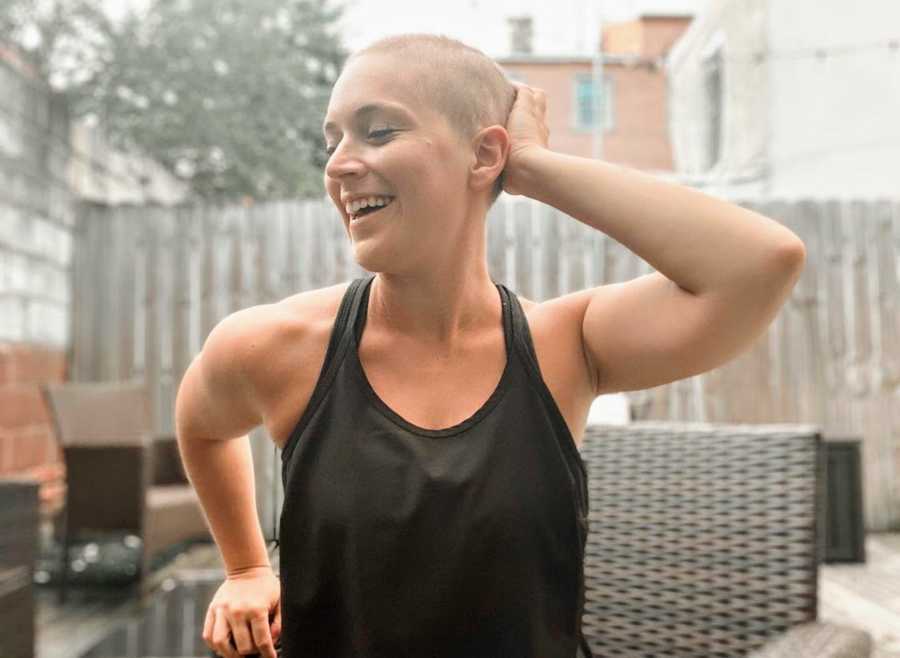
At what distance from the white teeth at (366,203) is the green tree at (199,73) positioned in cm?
375

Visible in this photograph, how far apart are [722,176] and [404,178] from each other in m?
5.97

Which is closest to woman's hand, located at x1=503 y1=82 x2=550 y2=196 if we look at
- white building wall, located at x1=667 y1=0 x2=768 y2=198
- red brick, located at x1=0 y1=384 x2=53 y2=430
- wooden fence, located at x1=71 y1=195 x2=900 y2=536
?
red brick, located at x1=0 y1=384 x2=53 y2=430

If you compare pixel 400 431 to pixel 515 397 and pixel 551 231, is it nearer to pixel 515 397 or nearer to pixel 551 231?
→ pixel 515 397

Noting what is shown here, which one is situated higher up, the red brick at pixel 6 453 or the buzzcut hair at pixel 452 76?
the buzzcut hair at pixel 452 76

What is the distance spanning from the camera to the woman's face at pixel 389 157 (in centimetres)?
62

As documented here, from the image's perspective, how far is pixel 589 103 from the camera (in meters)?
2.93

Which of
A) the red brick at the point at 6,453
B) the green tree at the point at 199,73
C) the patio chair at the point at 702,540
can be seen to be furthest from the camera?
the green tree at the point at 199,73

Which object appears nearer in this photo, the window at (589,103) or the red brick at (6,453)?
the window at (589,103)

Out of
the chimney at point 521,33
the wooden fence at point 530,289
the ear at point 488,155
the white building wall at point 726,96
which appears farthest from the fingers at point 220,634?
the white building wall at point 726,96

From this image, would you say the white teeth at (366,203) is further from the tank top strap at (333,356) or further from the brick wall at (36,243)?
the brick wall at (36,243)

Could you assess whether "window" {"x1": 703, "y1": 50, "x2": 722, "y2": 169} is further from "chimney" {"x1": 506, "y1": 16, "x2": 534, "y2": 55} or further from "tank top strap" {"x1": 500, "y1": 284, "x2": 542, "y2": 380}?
"tank top strap" {"x1": 500, "y1": 284, "x2": 542, "y2": 380}

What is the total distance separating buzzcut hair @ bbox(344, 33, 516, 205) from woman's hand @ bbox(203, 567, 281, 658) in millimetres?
378

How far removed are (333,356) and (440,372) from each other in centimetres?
8

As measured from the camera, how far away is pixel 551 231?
4.85 meters
